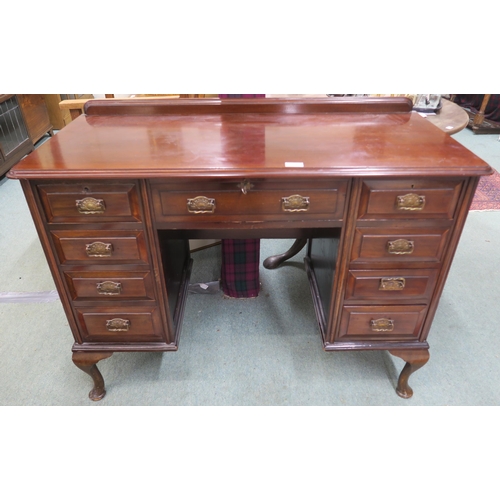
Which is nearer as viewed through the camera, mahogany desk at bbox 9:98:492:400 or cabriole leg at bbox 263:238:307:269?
mahogany desk at bbox 9:98:492:400

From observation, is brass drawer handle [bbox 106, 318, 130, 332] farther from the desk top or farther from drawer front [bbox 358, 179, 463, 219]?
drawer front [bbox 358, 179, 463, 219]

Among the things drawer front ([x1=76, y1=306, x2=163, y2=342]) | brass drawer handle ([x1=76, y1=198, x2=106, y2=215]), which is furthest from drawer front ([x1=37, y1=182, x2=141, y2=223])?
drawer front ([x1=76, y1=306, x2=163, y2=342])

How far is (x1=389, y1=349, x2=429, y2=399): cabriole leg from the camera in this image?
4.33 ft

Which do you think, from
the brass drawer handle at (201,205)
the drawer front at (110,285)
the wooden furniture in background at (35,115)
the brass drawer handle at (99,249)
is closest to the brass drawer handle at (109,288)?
the drawer front at (110,285)

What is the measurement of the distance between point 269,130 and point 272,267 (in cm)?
100

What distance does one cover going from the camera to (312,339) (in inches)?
66.4

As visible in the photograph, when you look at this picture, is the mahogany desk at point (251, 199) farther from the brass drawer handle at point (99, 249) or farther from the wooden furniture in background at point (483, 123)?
the wooden furniture in background at point (483, 123)

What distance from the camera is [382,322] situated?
127 cm

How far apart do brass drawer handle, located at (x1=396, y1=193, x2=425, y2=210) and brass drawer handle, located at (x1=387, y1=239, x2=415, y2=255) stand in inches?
Answer: 4.1

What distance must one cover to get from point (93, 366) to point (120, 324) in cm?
23

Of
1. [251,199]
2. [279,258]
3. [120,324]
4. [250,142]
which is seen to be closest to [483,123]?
[279,258]

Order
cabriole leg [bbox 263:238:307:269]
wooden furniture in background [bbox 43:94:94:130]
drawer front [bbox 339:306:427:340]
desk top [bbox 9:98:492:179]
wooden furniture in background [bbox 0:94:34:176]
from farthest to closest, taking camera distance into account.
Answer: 1. wooden furniture in background [bbox 43:94:94:130]
2. wooden furniture in background [bbox 0:94:34:176]
3. cabriole leg [bbox 263:238:307:269]
4. drawer front [bbox 339:306:427:340]
5. desk top [bbox 9:98:492:179]

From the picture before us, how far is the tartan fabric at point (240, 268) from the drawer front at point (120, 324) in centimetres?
61

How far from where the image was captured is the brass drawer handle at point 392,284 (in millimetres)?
1182
